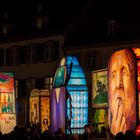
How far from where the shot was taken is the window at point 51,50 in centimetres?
5959

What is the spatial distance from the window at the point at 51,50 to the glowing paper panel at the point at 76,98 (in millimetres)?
35771

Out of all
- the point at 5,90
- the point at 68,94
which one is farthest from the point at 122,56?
the point at 5,90

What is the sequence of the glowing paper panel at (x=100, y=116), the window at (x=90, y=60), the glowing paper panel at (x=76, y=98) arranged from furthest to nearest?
the window at (x=90, y=60), the glowing paper panel at (x=100, y=116), the glowing paper panel at (x=76, y=98)

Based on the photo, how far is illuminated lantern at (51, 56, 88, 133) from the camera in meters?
22.4

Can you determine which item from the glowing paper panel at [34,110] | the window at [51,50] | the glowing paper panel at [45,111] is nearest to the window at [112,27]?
the window at [51,50]

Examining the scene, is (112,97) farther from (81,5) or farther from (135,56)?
(81,5)

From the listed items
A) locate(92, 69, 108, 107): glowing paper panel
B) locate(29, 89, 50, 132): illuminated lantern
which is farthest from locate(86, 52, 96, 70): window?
locate(92, 69, 108, 107): glowing paper panel

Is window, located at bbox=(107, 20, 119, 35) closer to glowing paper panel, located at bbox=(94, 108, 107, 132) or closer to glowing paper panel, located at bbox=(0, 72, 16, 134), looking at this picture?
glowing paper panel, located at bbox=(94, 108, 107, 132)

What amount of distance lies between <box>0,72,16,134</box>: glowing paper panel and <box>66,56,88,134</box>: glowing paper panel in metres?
2.06

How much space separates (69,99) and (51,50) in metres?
38.3

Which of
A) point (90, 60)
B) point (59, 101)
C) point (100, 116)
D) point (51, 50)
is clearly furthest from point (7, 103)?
point (51, 50)

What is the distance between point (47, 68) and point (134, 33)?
12.2m

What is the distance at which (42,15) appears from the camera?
64.4m

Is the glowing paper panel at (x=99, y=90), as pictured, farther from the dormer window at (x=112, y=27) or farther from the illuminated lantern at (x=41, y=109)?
the dormer window at (x=112, y=27)
